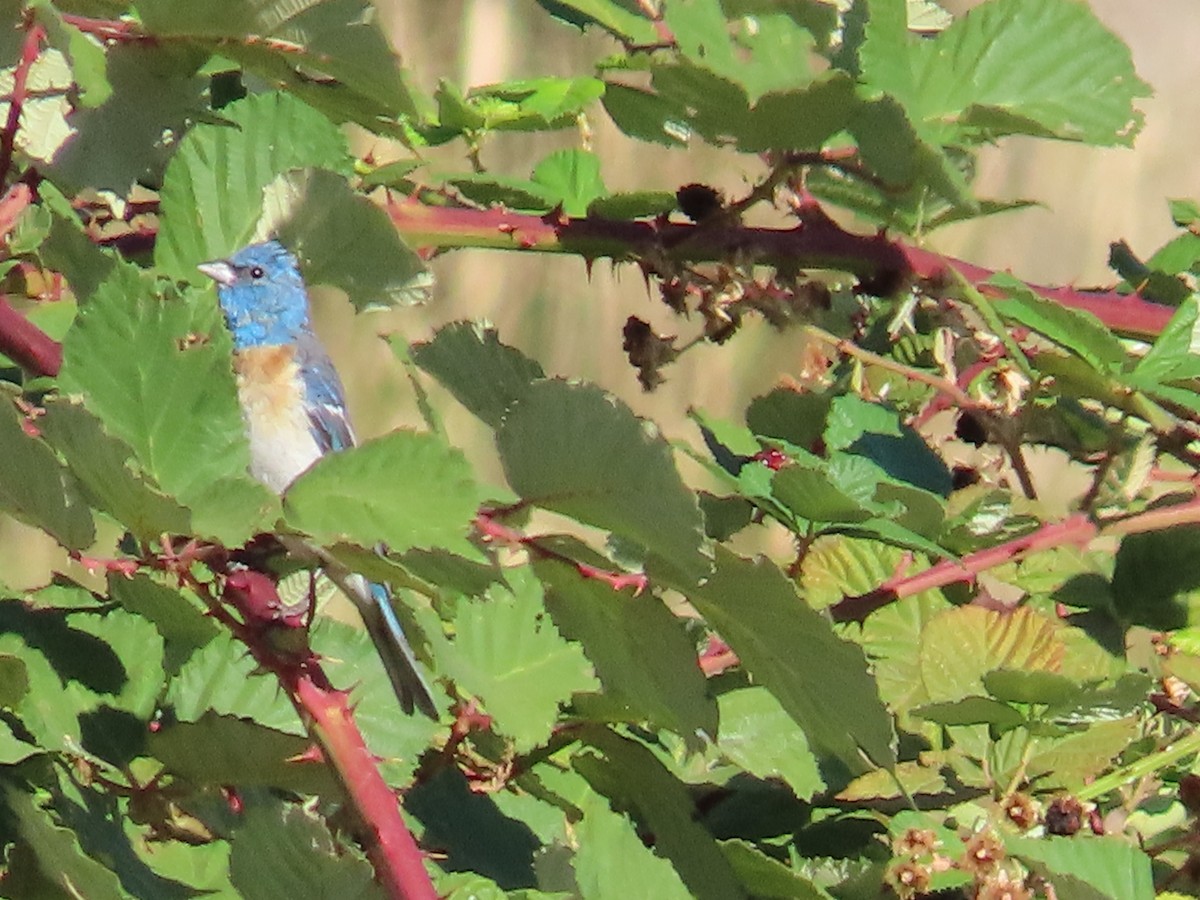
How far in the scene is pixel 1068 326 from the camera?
901 millimetres

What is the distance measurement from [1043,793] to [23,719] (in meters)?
0.57

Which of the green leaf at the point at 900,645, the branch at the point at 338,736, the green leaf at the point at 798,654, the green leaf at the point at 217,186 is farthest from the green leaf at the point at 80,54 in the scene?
the green leaf at the point at 900,645

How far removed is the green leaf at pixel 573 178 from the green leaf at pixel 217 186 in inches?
10.2

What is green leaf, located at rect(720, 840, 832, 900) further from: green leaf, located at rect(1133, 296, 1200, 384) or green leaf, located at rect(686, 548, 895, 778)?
green leaf, located at rect(1133, 296, 1200, 384)

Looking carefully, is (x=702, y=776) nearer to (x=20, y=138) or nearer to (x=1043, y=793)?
(x=1043, y=793)

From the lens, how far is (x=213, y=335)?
0.64 m

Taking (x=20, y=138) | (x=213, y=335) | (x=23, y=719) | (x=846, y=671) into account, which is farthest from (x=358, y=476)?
(x=20, y=138)

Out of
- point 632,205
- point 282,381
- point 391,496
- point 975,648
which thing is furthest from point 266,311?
point 391,496

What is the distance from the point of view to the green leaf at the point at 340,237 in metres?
0.81

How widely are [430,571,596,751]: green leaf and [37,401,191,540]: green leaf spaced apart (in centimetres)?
20

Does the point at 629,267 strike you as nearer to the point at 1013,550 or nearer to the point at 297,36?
the point at 1013,550

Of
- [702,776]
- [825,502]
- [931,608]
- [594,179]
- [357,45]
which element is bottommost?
[702,776]

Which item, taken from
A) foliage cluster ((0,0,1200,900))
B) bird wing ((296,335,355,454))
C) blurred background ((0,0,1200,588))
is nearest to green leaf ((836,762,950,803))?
foliage cluster ((0,0,1200,900))

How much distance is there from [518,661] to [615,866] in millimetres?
156
